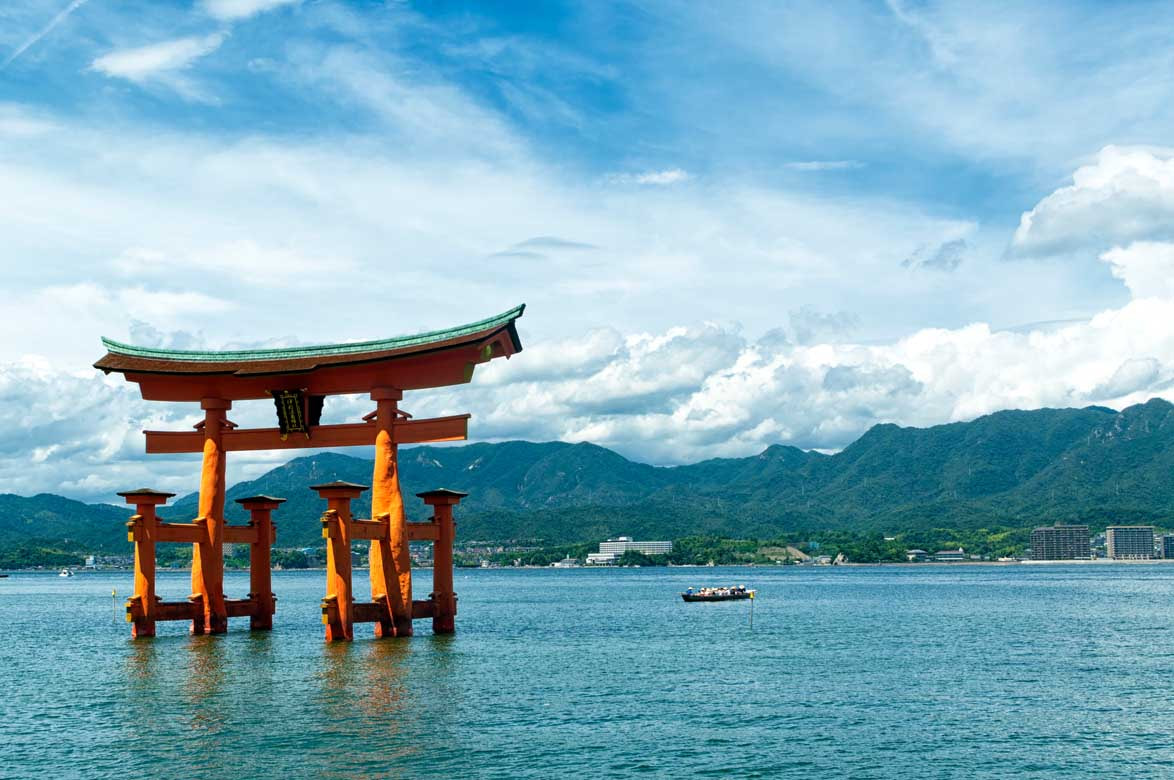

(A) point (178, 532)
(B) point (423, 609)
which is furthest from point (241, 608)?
(B) point (423, 609)

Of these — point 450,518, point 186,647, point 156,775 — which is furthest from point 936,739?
point 186,647

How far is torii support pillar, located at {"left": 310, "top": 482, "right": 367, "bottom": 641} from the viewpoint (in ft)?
128

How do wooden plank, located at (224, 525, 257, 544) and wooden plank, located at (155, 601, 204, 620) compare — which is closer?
wooden plank, located at (155, 601, 204, 620)

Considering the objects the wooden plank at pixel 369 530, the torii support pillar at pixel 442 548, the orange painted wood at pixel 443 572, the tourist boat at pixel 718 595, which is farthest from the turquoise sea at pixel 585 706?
the tourist boat at pixel 718 595

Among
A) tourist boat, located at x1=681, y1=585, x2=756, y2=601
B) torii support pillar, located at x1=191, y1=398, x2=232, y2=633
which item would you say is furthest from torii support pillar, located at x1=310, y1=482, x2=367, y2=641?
tourist boat, located at x1=681, y1=585, x2=756, y2=601

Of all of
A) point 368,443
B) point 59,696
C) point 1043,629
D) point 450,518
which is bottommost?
point 1043,629

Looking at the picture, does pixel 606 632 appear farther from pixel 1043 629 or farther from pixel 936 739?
pixel 936 739

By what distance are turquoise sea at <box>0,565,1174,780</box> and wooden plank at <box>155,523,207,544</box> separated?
13.2ft

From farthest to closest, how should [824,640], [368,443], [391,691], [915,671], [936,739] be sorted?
1. [824,640]
2. [368,443]
3. [915,671]
4. [391,691]
5. [936,739]

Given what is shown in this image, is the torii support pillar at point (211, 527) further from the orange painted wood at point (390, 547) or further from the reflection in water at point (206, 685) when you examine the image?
the orange painted wood at point (390, 547)

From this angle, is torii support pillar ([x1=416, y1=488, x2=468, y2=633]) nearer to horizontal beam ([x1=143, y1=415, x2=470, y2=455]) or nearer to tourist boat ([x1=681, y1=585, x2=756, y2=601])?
horizontal beam ([x1=143, y1=415, x2=470, y2=455])

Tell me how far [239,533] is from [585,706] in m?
20.6

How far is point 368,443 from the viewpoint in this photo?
44312 mm

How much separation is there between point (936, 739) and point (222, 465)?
96.7 feet
